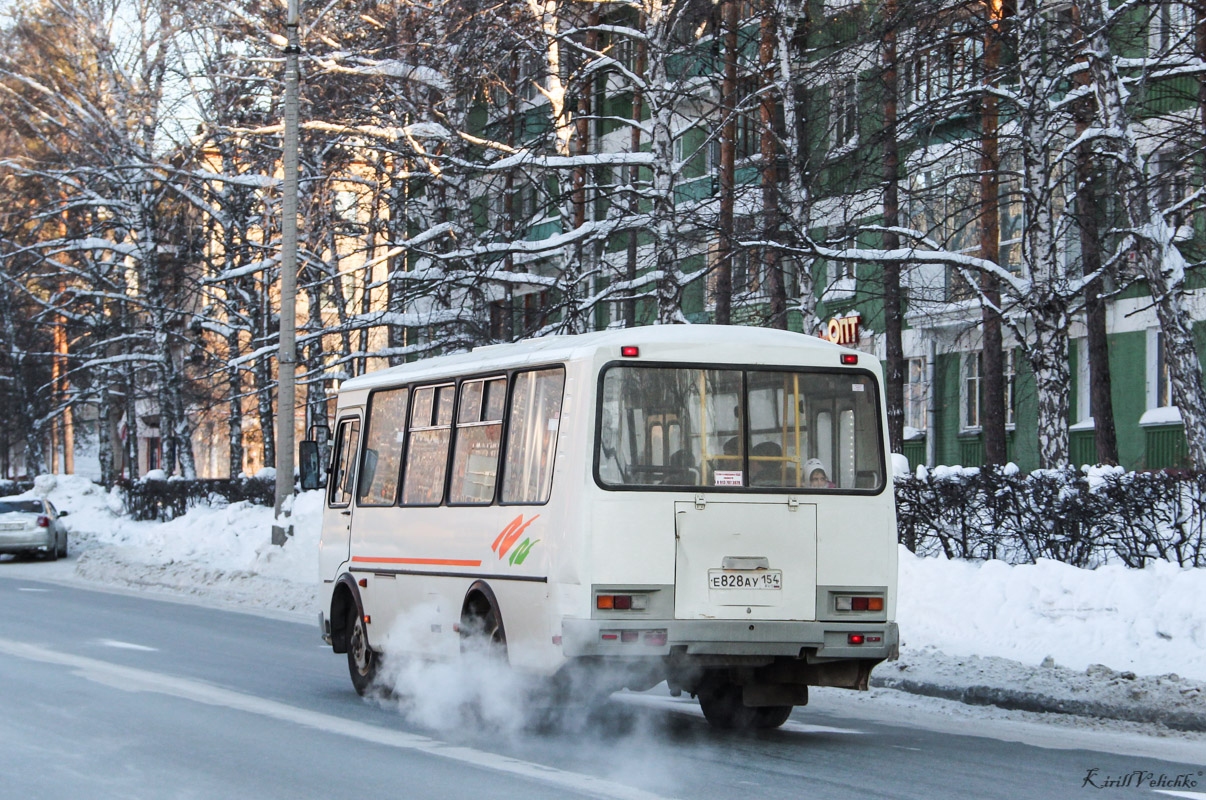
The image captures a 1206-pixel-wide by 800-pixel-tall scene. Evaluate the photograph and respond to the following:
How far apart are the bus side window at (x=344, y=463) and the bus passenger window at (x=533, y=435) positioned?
2984mm

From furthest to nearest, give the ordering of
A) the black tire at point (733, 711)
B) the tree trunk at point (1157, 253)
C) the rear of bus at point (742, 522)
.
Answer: the tree trunk at point (1157, 253) → the black tire at point (733, 711) → the rear of bus at point (742, 522)

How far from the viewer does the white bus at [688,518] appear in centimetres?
980

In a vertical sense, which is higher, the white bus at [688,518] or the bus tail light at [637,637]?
the white bus at [688,518]

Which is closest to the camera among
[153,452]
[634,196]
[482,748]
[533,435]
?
[482,748]

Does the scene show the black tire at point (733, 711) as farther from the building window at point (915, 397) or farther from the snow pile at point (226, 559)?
the building window at point (915, 397)

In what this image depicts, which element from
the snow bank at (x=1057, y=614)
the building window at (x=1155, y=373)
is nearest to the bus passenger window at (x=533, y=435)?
the snow bank at (x=1057, y=614)

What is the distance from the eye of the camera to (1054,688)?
39.3ft

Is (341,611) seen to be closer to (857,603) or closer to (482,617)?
(482,617)

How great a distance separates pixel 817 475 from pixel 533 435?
186 cm

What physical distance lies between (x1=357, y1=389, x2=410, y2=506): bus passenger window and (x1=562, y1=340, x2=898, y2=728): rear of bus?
3162mm

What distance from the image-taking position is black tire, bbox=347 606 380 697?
493 inches

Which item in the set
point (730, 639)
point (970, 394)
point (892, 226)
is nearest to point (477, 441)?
point (730, 639)

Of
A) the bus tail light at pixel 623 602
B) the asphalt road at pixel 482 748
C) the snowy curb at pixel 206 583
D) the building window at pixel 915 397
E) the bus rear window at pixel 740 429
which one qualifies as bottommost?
the snowy curb at pixel 206 583

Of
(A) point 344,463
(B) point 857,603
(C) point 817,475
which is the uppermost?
(A) point 344,463
